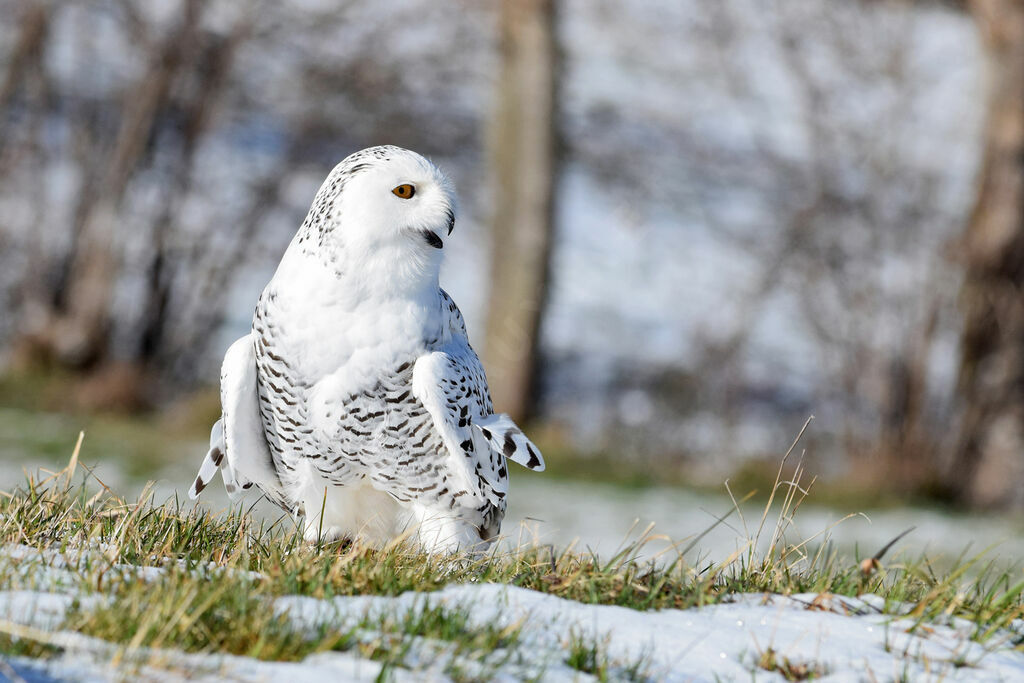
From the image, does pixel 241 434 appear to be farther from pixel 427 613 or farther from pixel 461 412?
pixel 427 613

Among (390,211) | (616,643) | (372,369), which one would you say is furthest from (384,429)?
(616,643)

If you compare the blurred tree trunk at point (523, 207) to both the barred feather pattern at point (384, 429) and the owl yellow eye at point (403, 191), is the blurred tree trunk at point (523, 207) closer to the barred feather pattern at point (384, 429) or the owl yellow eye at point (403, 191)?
the barred feather pattern at point (384, 429)

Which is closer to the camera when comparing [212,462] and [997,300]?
[212,462]

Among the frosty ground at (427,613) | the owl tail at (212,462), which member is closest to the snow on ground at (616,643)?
the frosty ground at (427,613)

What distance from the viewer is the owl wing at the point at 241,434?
11.0 ft

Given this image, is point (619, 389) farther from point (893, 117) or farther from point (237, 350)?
point (237, 350)

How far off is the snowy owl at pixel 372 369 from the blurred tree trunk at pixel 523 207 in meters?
7.16

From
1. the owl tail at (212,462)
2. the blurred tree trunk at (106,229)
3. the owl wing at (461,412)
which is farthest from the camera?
the blurred tree trunk at (106,229)

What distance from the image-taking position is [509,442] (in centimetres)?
337

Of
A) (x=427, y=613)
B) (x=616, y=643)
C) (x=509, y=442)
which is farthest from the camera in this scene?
(x=509, y=442)

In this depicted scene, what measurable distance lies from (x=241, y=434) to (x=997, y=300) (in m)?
8.63

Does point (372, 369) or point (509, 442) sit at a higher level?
point (372, 369)

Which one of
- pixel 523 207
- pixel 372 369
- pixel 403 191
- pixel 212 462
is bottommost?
pixel 212 462

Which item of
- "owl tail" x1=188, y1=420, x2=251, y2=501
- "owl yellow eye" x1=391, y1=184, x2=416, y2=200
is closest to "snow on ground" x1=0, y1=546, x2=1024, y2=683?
"owl tail" x1=188, y1=420, x2=251, y2=501
